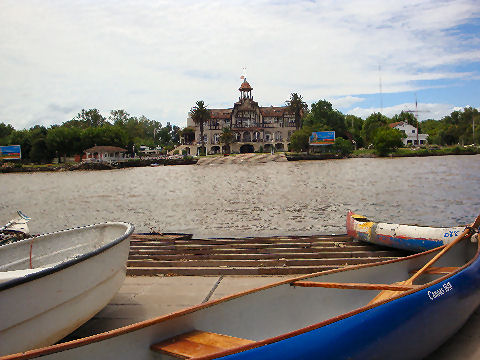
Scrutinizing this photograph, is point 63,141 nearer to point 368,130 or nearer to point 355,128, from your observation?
point 368,130

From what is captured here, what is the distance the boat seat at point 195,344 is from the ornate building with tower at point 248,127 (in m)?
105

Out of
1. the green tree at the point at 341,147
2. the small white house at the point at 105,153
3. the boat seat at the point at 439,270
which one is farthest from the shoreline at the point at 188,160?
the boat seat at the point at 439,270

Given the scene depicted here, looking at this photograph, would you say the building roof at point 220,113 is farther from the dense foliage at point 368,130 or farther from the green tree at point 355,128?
the green tree at point 355,128

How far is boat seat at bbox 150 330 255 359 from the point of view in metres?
3.71

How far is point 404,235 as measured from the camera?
1009cm

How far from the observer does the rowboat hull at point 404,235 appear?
9.35m

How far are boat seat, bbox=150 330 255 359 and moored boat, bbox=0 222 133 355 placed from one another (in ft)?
6.09

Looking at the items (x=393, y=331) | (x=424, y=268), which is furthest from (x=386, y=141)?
(x=393, y=331)

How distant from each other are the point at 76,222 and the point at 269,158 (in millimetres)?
73758

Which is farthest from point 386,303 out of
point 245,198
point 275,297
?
point 245,198

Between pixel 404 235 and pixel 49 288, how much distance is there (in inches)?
313

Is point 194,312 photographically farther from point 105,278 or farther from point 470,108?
point 470,108

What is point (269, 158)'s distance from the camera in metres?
94.7

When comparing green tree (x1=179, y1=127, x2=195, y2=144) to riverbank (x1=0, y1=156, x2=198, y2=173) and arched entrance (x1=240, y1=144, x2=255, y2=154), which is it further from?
arched entrance (x1=240, y1=144, x2=255, y2=154)
